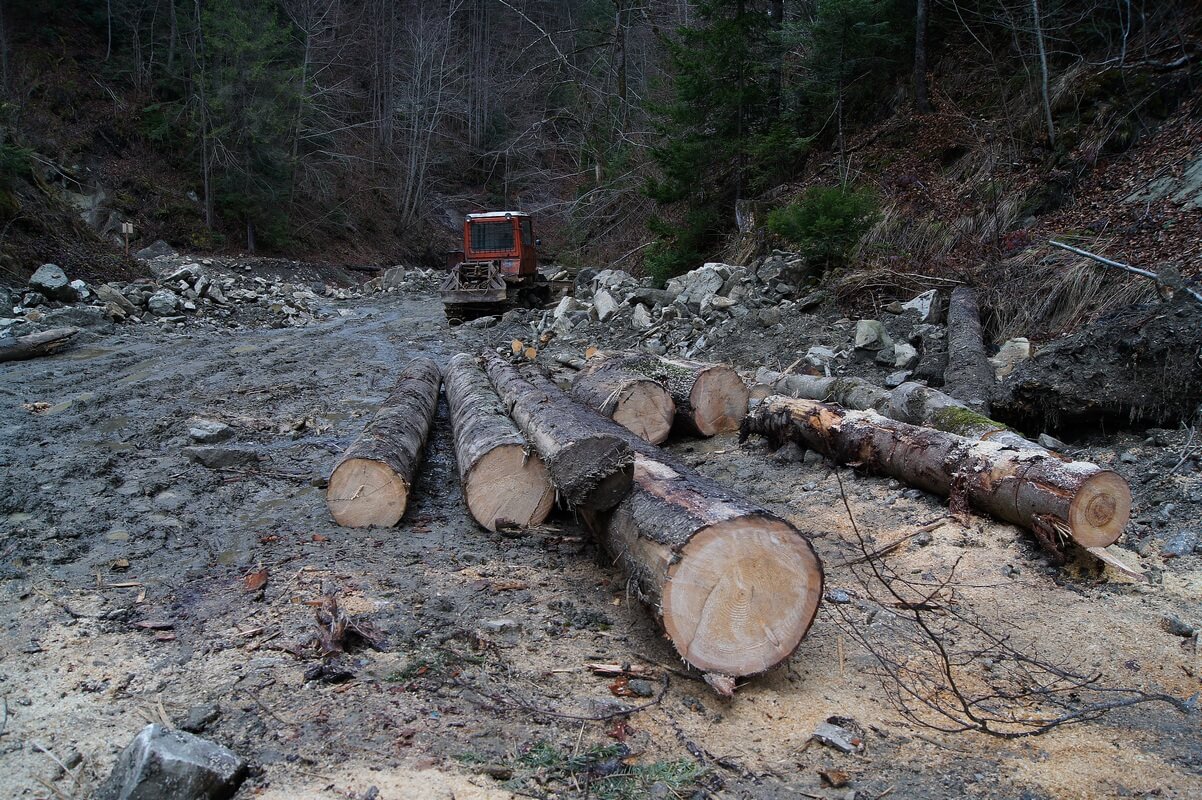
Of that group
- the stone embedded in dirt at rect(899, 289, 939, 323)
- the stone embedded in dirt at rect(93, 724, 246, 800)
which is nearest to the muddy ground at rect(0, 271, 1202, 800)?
the stone embedded in dirt at rect(93, 724, 246, 800)

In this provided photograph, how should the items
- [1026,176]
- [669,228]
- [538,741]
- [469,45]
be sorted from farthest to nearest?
[469,45] < [669,228] < [1026,176] < [538,741]

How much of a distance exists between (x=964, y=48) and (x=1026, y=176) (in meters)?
5.03

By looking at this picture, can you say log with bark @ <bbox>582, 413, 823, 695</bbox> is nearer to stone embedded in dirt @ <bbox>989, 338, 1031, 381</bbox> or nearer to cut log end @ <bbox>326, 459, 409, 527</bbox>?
cut log end @ <bbox>326, 459, 409, 527</bbox>

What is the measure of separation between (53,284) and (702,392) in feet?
42.5

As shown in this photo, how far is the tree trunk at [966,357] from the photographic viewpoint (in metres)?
6.18

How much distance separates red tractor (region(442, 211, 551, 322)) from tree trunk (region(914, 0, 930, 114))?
8.96 meters

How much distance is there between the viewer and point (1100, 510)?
3.85 meters

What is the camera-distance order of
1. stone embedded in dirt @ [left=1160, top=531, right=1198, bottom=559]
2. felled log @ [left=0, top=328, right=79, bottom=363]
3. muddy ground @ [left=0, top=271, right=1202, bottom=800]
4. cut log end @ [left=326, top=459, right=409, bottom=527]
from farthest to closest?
felled log @ [left=0, top=328, right=79, bottom=363]
cut log end @ [left=326, top=459, right=409, bottom=527]
stone embedded in dirt @ [left=1160, top=531, right=1198, bottom=559]
muddy ground @ [left=0, top=271, right=1202, bottom=800]

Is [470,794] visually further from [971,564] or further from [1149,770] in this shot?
[971,564]

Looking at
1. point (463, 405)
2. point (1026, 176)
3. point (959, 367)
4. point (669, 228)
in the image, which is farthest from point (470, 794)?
point (669, 228)

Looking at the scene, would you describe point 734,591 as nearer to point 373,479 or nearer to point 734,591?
point 734,591

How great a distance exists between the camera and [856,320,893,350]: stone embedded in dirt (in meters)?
8.09

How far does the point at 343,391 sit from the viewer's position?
366 inches

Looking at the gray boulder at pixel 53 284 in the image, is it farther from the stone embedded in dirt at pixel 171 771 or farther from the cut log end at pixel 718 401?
the stone embedded in dirt at pixel 171 771
